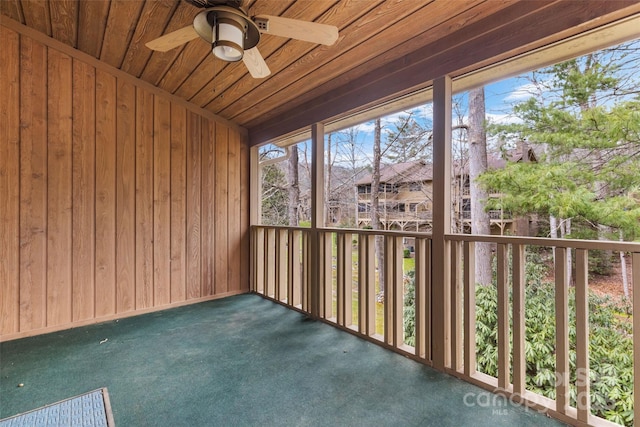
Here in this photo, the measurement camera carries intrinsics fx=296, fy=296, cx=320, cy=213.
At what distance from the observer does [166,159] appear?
3342mm

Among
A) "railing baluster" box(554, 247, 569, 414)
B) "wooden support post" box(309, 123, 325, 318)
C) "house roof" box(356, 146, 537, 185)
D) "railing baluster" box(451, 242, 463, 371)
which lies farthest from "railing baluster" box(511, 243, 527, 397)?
"wooden support post" box(309, 123, 325, 318)

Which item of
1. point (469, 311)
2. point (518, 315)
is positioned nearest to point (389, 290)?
point (469, 311)

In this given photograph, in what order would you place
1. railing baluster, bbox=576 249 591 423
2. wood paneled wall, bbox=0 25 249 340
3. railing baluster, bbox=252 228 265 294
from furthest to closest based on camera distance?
railing baluster, bbox=252 228 265 294 → wood paneled wall, bbox=0 25 249 340 → railing baluster, bbox=576 249 591 423

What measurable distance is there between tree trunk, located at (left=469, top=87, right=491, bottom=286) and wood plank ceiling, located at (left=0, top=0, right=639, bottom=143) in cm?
117

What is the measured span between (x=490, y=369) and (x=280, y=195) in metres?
4.35

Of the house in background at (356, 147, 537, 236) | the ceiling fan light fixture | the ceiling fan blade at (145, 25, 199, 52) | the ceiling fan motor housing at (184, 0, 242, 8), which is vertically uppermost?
the ceiling fan motor housing at (184, 0, 242, 8)

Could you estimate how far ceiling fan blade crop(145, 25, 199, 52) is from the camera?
1672mm

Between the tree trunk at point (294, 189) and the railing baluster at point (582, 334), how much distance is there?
13.8 ft

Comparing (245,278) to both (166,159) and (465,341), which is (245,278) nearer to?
(166,159)

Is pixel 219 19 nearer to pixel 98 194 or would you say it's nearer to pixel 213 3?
pixel 213 3

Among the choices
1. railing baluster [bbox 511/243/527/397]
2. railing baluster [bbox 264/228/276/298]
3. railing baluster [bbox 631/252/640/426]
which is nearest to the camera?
railing baluster [bbox 631/252/640/426]

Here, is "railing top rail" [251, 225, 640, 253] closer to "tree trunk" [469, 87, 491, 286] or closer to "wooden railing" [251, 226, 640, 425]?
"wooden railing" [251, 226, 640, 425]

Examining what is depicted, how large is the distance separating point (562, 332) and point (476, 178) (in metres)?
1.70

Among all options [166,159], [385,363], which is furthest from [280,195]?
[385,363]
